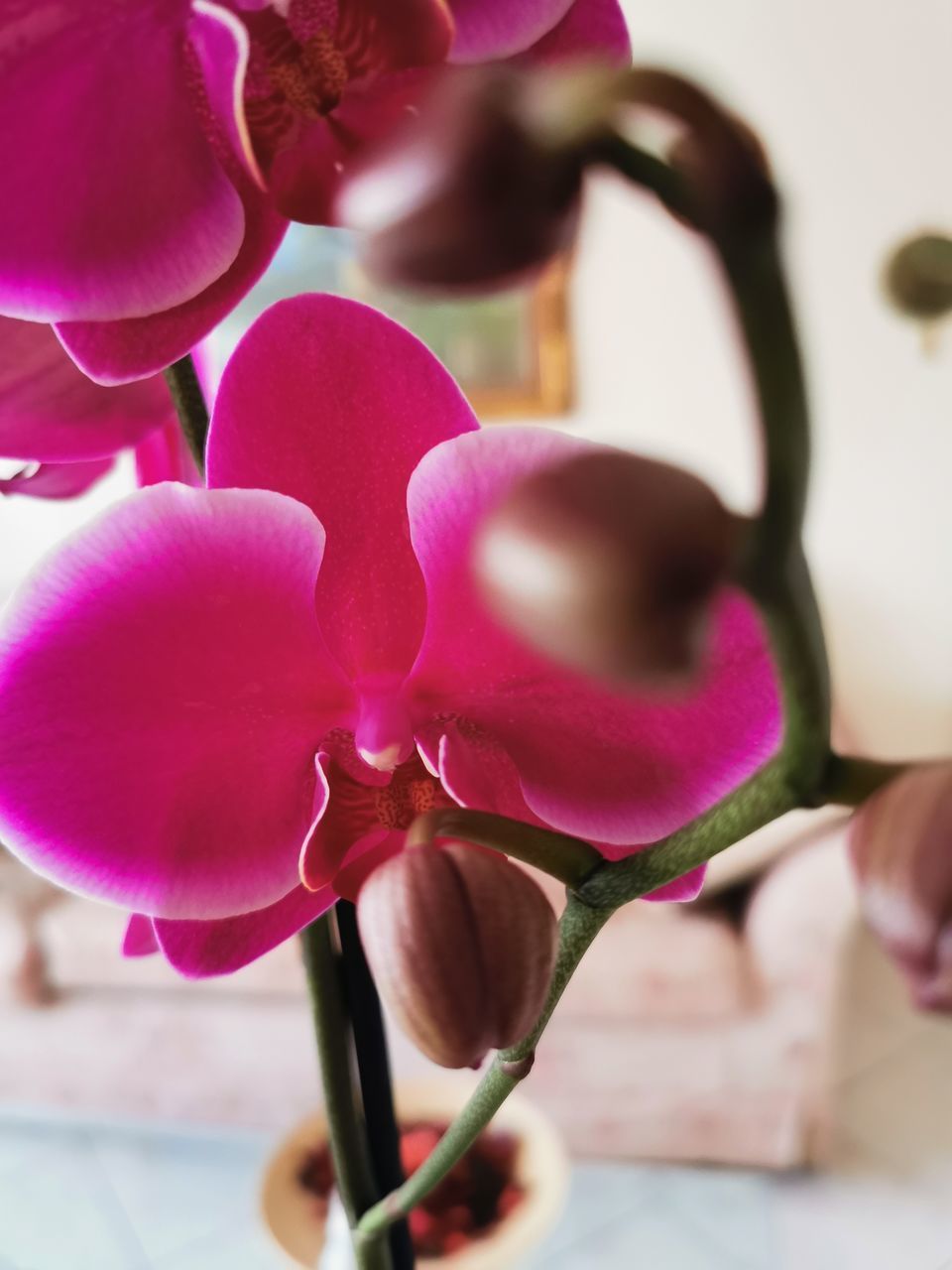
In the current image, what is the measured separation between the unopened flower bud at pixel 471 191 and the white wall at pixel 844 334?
1.56m

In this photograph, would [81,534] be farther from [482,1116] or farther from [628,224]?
[628,224]

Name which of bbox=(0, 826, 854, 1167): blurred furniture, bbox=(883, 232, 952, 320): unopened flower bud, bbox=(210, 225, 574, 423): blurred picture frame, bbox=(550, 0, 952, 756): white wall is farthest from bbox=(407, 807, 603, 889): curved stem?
bbox=(210, 225, 574, 423): blurred picture frame

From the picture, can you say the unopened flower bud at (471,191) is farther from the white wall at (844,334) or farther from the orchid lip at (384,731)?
the white wall at (844,334)

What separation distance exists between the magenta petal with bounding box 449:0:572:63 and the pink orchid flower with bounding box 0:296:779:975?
2.0 inches

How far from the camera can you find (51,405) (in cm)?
24

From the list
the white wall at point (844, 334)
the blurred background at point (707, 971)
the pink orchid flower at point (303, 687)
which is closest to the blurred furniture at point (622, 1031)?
the blurred background at point (707, 971)

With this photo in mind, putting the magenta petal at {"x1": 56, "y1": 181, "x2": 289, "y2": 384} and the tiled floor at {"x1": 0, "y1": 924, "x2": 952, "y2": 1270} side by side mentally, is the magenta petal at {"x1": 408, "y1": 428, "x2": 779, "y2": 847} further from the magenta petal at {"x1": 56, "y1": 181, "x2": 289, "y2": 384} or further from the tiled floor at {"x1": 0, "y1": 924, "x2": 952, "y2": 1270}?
the tiled floor at {"x1": 0, "y1": 924, "x2": 952, "y2": 1270}

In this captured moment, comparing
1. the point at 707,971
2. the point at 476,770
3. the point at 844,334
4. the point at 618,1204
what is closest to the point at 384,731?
the point at 476,770

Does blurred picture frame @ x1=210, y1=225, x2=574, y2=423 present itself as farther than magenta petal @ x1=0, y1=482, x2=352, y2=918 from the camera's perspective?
Yes

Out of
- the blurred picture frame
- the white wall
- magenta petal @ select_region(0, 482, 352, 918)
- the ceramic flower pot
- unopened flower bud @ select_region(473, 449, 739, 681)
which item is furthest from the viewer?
the blurred picture frame

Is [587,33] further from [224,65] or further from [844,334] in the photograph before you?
[844,334]

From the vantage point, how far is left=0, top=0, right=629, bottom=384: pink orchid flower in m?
0.17

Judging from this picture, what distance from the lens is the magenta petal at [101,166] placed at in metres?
0.17

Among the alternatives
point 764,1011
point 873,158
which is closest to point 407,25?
point 764,1011
